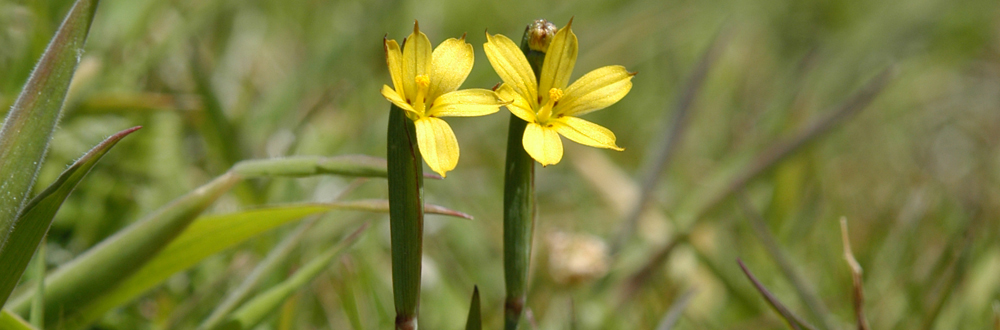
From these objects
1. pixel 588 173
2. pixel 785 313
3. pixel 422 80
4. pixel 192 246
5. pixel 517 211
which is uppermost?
pixel 422 80

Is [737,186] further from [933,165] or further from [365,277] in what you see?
[933,165]

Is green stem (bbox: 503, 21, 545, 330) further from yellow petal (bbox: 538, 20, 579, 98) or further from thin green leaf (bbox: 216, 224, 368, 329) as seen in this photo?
thin green leaf (bbox: 216, 224, 368, 329)

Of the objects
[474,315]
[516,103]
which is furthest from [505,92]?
[474,315]

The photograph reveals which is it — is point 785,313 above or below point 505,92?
below

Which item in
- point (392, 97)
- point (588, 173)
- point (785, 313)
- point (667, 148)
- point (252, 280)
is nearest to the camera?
point (392, 97)

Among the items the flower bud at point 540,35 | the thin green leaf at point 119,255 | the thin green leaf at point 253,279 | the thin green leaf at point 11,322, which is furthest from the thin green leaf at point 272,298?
the flower bud at point 540,35

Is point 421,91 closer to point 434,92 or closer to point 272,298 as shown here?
point 434,92
